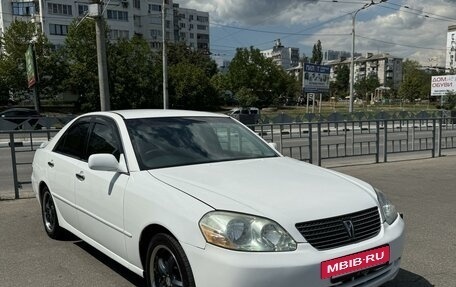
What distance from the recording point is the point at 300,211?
302 cm

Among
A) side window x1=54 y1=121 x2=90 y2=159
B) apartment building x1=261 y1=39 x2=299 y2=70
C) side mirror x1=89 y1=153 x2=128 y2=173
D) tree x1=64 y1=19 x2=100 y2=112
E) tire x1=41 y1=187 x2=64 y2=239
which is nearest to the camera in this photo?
side mirror x1=89 y1=153 x2=128 y2=173

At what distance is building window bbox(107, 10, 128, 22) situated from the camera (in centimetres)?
7594

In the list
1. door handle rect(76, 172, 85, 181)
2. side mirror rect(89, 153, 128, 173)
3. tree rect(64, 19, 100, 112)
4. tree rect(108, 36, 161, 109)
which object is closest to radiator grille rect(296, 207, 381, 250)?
side mirror rect(89, 153, 128, 173)

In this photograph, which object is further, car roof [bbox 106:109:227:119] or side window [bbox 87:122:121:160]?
car roof [bbox 106:109:227:119]

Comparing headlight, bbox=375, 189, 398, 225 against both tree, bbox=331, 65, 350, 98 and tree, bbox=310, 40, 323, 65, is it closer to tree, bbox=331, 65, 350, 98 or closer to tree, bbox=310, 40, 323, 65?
tree, bbox=310, 40, 323, 65

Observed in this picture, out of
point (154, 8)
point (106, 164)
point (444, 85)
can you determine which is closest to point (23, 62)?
point (154, 8)

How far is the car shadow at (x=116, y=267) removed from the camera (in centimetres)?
415

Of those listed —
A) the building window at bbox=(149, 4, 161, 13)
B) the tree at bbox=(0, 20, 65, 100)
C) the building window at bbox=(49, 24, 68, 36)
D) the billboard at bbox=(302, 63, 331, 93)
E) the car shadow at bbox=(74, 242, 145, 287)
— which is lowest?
the car shadow at bbox=(74, 242, 145, 287)

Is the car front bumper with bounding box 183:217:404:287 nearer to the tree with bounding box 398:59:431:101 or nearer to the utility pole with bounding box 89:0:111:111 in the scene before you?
the utility pole with bounding box 89:0:111:111

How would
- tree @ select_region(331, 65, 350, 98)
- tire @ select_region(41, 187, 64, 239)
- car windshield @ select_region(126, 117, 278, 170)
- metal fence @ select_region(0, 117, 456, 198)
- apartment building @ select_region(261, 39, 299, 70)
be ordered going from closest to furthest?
car windshield @ select_region(126, 117, 278, 170) < tire @ select_region(41, 187, 64, 239) < metal fence @ select_region(0, 117, 456, 198) < tree @ select_region(331, 65, 350, 98) < apartment building @ select_region(261, 39, 299, 70)

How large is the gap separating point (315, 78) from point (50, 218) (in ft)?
98.0

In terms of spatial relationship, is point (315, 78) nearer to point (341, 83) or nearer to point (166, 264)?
point (166, 264)

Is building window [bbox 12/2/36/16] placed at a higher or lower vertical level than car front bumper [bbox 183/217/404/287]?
higher

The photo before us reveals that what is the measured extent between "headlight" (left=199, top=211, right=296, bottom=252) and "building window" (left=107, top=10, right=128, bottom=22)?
77.9 meters
